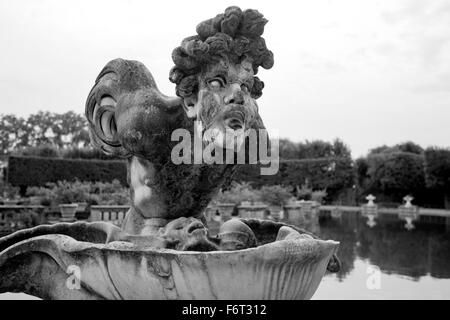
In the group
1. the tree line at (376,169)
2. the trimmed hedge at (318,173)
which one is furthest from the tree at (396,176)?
the trimmed hedge at (318,173)

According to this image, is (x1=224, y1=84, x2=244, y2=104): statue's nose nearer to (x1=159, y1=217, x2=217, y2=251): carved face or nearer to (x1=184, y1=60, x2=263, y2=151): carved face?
(x1=184, y1=60, x2=263, y2=151): carved face

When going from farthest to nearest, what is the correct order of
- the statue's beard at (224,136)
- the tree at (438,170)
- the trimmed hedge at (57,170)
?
1. the tree at (438,170)
2. the trimmed hedge at (57,170)
3. the statue's beard at (224,136)

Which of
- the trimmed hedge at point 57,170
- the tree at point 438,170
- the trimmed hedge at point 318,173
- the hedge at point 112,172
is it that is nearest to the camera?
the trimmed hedge at point 57,170

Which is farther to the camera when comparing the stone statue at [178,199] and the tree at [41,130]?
the tree at [41,130]

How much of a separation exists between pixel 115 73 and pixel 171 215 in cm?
84

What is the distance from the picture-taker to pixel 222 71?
6.69 feet

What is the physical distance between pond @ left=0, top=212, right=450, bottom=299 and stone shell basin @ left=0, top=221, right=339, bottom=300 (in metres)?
2.74

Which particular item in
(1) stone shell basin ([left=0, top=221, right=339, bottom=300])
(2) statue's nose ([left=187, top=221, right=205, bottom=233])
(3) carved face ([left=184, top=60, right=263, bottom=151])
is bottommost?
(1) stone shell basin ([left=0, top=221, right=339, bottom=300])

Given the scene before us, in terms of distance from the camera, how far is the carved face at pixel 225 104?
6.44 feet

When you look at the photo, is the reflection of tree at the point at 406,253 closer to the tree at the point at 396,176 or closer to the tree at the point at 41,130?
the tree at the point at 396,176

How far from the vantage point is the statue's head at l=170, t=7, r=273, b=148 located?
1.98 meters

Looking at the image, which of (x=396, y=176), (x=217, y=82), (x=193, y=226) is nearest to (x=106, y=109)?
(x=217, y=82)

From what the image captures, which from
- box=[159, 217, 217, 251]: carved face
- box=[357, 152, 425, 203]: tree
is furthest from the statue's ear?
box=[357, 152, 425, 203]: tree
